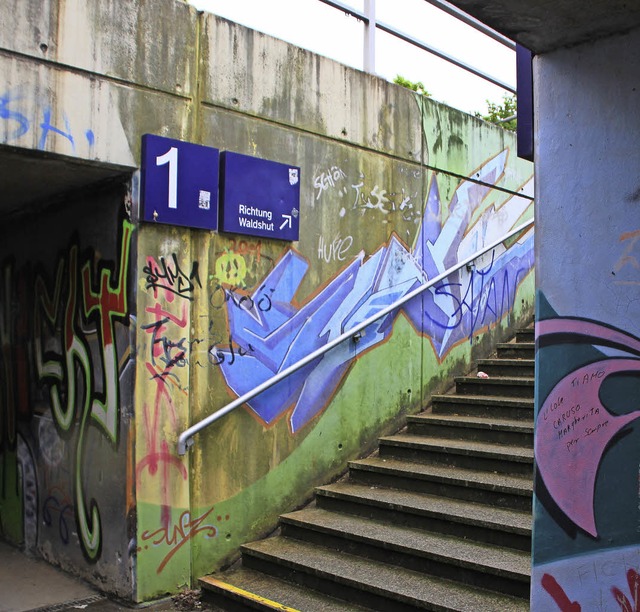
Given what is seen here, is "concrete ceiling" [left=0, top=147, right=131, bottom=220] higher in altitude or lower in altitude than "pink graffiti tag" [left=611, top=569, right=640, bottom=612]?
higher

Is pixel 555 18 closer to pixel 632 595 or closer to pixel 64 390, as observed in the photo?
pixel 632 595

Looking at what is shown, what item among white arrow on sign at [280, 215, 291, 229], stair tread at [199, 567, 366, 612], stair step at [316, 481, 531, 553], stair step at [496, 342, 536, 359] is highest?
white arrow on sign at [280, 215, 291, 229]

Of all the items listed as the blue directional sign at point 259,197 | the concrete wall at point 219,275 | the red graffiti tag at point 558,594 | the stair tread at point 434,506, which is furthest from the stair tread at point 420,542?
the blue directional sign at point 259,197

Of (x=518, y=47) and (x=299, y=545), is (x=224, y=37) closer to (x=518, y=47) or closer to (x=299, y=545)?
(x=518, y=47)

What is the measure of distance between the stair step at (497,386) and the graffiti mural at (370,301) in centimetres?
34

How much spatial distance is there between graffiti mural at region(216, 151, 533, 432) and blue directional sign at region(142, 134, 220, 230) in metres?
0.71

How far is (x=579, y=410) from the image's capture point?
2.86 m

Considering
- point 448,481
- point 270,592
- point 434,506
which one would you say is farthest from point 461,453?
point 270,592

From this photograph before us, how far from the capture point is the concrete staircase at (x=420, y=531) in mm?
4340

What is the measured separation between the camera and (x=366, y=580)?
4.49 meters

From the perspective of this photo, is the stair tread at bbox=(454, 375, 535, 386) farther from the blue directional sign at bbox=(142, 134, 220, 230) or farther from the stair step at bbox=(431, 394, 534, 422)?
the blue directional sign at bbox=(142, 134, 220, 230)

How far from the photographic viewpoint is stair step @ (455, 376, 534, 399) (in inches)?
248

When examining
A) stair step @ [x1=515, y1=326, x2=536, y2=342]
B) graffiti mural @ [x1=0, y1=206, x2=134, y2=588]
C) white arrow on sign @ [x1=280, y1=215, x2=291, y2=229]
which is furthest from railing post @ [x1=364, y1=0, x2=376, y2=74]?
stair step @ [x1=515, y1=326, x2=536, y2=342]

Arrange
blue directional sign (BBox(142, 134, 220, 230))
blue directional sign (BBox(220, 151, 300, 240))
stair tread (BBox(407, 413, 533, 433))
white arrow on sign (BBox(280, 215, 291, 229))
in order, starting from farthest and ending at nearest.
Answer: stair tread (BBox(407, 413, 533, 433))
white arrow on sign (BBox(280, 215, 291, 229))
blue directional sign (BBox(220, 151, 300, 240))
blue directional sign (BBox(142, 134, 220, 230))
